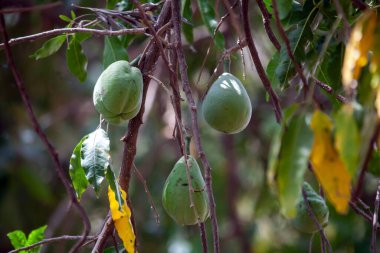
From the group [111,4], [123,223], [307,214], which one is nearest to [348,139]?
[123,223]

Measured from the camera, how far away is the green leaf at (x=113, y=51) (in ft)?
6.38

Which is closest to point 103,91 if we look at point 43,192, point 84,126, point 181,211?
point 181,211

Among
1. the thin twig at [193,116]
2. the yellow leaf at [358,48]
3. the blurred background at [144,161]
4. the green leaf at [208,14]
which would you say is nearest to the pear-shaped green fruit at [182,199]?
the thin twig at [193,116]

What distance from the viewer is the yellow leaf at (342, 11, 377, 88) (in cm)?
105

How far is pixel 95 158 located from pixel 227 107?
0.31 m

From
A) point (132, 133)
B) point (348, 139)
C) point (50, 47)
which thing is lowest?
point (132, 133)

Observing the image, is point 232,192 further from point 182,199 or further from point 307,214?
point 182,199

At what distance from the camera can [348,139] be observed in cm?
98

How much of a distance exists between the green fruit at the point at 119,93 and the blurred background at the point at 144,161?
2.12 meters

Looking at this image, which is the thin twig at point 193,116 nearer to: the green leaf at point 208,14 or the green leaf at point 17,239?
the green leaf at point 208,14

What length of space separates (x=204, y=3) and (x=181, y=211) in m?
0.50

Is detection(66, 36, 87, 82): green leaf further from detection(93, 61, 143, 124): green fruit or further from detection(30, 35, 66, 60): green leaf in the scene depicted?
detection(93, 61, 143, 124): green fruit

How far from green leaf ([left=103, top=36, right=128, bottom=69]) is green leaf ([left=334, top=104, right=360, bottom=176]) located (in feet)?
3.36

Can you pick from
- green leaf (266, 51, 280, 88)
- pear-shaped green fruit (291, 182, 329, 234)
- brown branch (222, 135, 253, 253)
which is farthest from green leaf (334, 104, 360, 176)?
brown branch (222, 135, 253, 253)
